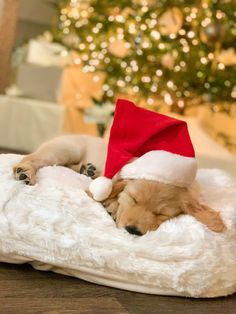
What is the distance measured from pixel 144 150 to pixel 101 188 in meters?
0.18

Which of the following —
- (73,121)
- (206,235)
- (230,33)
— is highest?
(230,33)

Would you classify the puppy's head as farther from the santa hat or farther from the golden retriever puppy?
the golden retriever puppy

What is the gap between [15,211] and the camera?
112 cm

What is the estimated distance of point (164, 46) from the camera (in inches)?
136

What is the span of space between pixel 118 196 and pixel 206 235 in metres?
0.24

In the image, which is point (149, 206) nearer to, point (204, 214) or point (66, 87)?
point (204, 214)

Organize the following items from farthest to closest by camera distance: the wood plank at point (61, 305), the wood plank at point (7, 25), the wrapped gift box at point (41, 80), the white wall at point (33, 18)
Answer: the white wall at point (33, 18), the wrapped gift box at point (41, 80), the wood plank at point (7, 25), the wood plank at point (61, 305)

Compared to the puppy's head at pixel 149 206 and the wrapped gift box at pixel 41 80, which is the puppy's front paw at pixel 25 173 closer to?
the puppy's head at pixel 149 206

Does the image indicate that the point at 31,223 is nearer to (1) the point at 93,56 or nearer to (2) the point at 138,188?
(2) the point at 138,188

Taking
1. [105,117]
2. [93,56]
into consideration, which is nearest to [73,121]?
[93,56]

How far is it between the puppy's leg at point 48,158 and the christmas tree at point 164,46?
2006 mm

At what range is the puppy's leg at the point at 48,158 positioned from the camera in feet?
4.03

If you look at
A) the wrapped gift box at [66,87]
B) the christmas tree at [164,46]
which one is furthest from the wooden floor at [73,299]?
the wrapped gift box at [66,87]

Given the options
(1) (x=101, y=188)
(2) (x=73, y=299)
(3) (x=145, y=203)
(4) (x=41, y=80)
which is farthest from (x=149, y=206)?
(4) (x=41, y=80)
